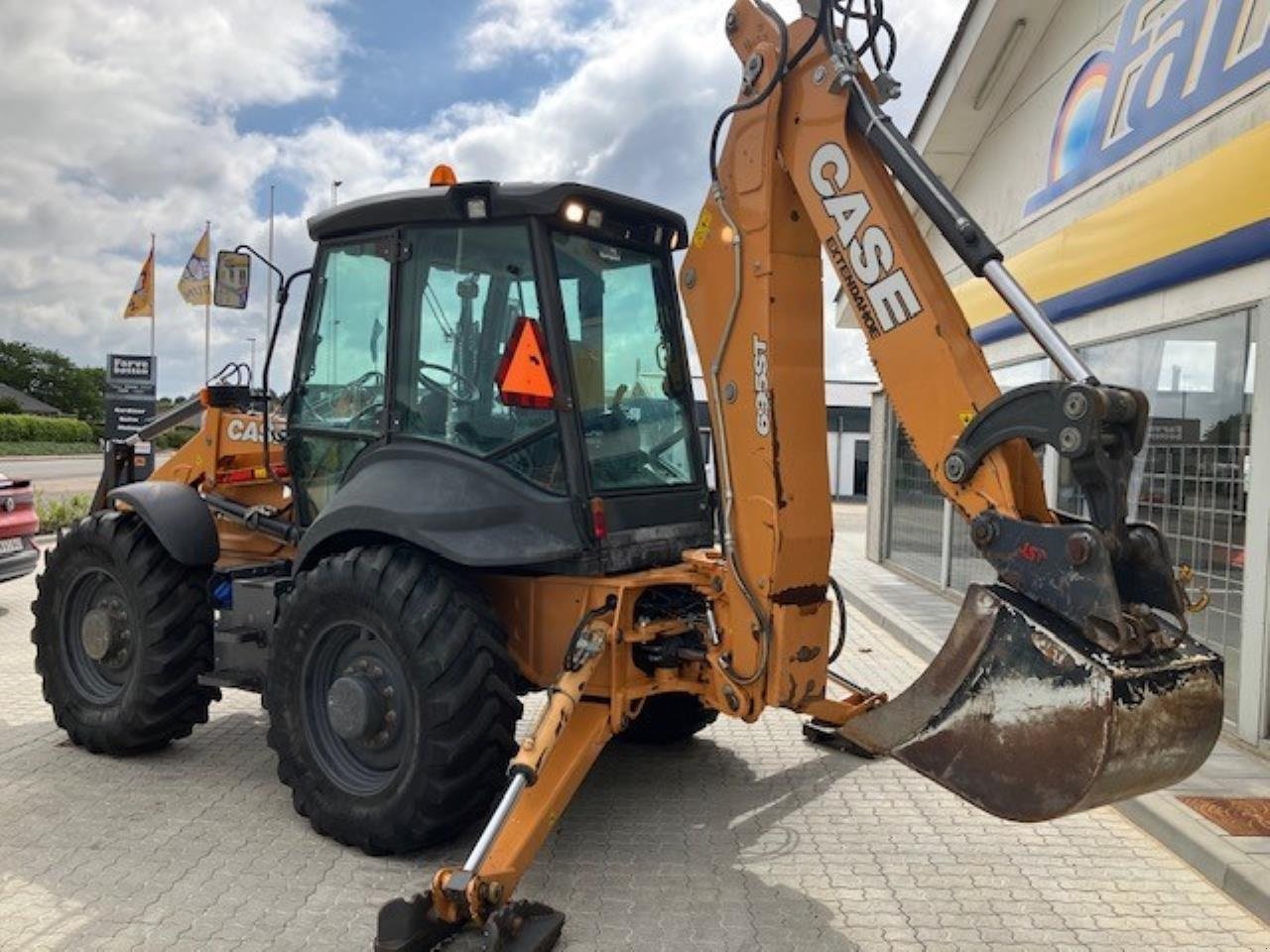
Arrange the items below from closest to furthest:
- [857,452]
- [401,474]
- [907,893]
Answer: [907,893] < [401,474] < [857,452]

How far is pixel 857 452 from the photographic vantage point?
31062mm

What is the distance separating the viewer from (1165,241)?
6.10m

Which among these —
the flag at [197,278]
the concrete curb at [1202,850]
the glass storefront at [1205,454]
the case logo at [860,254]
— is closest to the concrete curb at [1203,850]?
the concrete curb at [1202,850]

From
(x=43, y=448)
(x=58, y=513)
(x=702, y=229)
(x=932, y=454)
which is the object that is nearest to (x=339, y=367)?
(x=702, y=229)

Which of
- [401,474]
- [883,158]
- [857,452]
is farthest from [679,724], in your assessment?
[857,452]

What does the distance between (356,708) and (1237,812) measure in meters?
3.81

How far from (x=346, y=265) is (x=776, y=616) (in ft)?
8.22

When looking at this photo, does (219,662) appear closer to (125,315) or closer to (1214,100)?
(1214,100)

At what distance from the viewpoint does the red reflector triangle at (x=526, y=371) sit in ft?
12.9

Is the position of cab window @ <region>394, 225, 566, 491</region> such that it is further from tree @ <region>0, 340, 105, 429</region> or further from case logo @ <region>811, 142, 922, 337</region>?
tree @ <region>0, 340, 105, 429</region>

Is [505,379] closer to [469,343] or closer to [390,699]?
[469,343]

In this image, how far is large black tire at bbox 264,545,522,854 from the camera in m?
3.79

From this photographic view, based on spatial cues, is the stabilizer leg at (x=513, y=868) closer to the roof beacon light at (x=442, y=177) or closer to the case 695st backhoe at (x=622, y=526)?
the case 695st backhoe at (x=622, y=526)

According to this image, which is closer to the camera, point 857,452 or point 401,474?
point 401,474
